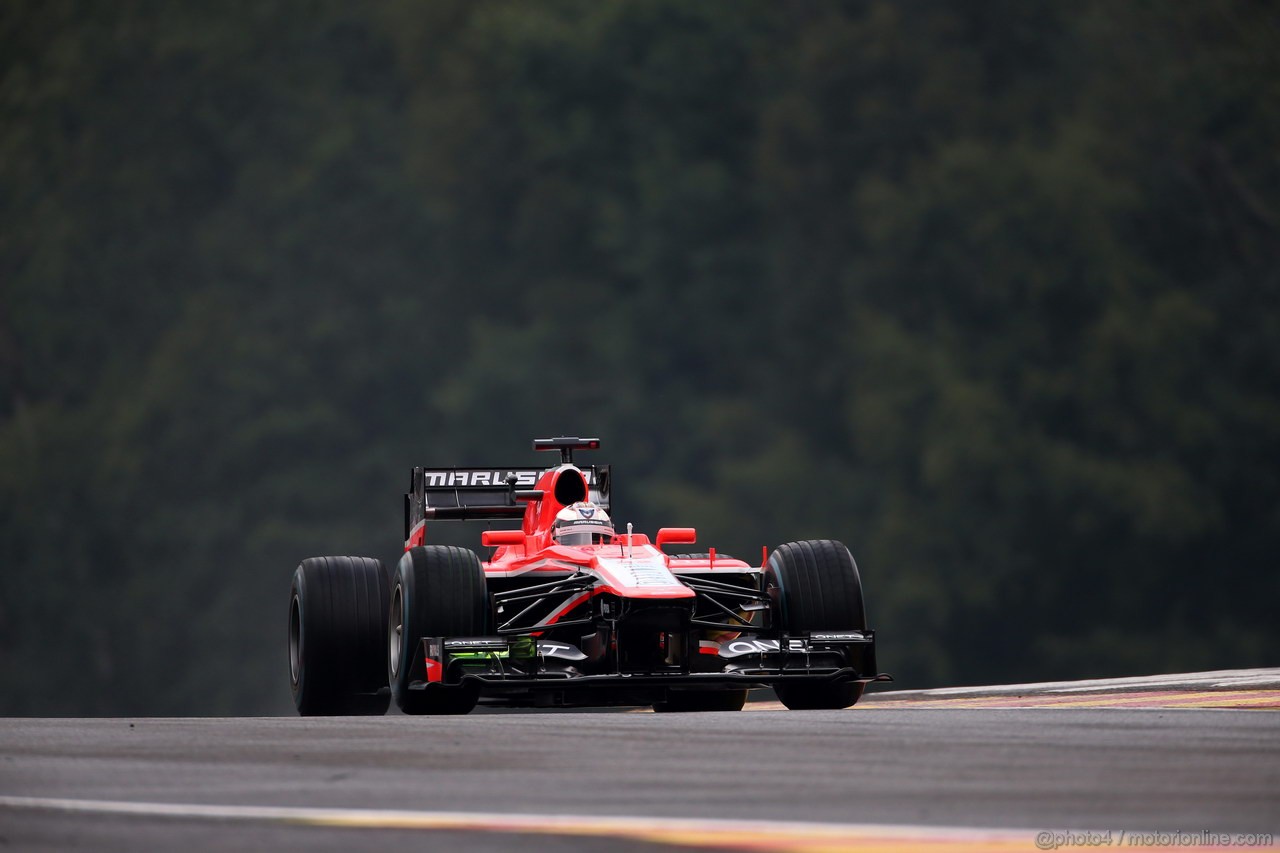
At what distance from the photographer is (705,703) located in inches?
672

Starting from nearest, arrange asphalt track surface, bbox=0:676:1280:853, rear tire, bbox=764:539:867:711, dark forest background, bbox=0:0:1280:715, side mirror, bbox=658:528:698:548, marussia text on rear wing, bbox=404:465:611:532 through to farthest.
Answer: asphalt track surface, bbox=0:676:1280:853 → rear tire, bbox=764:539:867:711 → side mirror, bbox=658:528:698:548 → marussia text on rear wing, bbox=404:465:611:532 → dark forest background, bbox=0:0:1280:715

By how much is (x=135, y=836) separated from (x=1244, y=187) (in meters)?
43.4

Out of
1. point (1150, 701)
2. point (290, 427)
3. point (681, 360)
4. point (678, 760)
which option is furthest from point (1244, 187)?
point (678, 760)

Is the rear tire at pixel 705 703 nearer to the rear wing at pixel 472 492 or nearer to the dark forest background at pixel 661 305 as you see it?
the rear wing at pixel 472 492

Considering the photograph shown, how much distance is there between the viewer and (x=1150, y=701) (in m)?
14.3

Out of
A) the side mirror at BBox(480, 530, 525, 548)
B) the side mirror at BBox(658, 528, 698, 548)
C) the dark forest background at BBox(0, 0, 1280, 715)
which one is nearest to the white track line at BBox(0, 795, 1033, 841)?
the side mirror at BBox(480, 530, 525, 548)

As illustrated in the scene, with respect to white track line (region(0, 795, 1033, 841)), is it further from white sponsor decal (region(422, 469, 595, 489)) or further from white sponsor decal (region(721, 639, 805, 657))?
white sponsor decal (region(422, 469, 595, 489))

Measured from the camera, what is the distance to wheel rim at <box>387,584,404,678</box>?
14797mm

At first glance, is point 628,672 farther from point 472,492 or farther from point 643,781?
point 643,781

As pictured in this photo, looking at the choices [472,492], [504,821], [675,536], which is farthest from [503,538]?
[504,821]

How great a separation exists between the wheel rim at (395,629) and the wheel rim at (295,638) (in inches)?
40.2

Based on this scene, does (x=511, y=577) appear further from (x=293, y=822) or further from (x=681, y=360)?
(x=681, y=360)

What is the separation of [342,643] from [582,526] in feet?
5.89

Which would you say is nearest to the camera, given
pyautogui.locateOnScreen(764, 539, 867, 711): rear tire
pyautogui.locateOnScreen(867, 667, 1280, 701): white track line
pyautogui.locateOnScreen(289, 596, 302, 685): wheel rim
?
pyautogui.locateOnScreen(764, 539, 867, 711): rear tire
